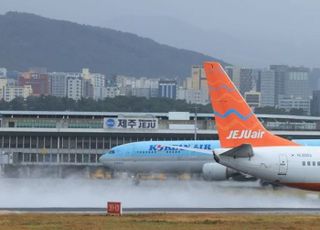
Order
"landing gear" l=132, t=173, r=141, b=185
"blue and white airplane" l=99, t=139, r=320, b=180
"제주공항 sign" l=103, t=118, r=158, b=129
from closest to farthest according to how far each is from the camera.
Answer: "landing gear" l=132, t=173, r=141, b=185, "blue and white airplane" l=99, t=139, r=320, b=180, "제주공항 sign" l=103, t=118, r=158, b=129

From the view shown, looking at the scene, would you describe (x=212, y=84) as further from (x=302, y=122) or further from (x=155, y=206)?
(x=302, y=122)

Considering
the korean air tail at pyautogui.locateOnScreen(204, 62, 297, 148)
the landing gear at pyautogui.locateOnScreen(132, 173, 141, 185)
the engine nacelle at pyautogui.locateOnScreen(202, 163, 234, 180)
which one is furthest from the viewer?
the landing gear at pyautogui.locateOnScreen(132, 173, 141, 185)

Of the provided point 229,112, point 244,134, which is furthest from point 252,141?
point 229,112

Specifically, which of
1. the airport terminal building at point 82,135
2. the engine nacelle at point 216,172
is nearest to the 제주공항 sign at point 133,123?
the airport terminal building at point 82,135

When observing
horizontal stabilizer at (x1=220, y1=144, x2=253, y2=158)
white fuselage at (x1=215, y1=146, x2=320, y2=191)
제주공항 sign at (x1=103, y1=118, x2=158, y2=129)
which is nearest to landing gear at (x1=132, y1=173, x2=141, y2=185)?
white fuselage at (x1=215, y1=146, x2=320, y2=191)

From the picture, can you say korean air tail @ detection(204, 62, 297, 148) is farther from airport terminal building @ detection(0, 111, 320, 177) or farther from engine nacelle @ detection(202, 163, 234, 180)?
airport terminal building @ detection(0, 111, 320, 177)

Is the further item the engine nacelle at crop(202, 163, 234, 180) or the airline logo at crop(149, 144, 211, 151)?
the airline logo at crop(149, 144, 211, 151)

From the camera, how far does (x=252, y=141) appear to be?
203ft

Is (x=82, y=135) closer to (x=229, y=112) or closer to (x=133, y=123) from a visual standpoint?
(x=133, y=123)

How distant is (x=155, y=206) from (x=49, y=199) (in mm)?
7995

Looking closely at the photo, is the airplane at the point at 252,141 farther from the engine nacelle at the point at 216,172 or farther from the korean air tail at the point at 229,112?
the engine nacelle at the point at 216,172

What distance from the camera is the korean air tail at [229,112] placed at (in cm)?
6166

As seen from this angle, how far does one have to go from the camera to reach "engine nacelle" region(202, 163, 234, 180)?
85.0 metres

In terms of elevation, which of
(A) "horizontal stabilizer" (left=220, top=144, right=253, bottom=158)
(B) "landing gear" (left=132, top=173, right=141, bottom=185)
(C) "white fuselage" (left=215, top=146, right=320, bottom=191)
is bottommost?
(B) "landing gear" (left=132, top=173, right=141, bottom=185)
